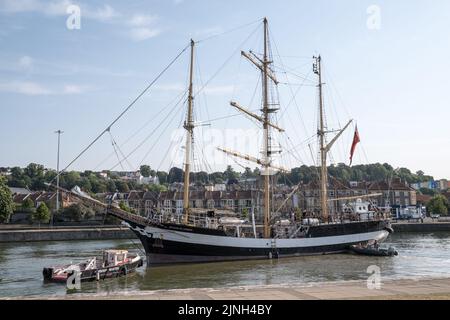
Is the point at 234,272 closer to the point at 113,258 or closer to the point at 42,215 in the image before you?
the point at 113,258

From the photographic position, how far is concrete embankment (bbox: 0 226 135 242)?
72.2 meters

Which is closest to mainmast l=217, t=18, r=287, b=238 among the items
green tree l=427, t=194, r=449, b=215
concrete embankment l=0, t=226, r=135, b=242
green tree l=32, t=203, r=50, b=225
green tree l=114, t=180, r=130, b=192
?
concrete embankment l=0, t=226, r=135, b=242

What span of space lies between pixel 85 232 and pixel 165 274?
48.6 m

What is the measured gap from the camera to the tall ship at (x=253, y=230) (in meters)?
40.2

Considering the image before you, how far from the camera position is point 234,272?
117ft

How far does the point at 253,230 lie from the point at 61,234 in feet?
136

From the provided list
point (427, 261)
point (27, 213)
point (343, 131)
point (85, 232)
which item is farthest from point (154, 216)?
point (27, 213)

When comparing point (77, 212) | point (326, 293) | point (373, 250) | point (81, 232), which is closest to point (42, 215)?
point (77, 212)

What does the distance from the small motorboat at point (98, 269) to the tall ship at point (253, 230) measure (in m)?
4.62

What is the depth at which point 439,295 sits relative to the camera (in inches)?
569

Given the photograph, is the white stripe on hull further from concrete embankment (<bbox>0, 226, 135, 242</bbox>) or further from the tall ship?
concrete embankment (<bbox>0, 226, 135, 242</bbox>)

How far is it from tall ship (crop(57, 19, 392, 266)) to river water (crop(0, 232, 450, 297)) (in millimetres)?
1540

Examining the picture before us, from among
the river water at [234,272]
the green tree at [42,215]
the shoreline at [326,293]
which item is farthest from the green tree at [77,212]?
the shoreline at [326,293]
